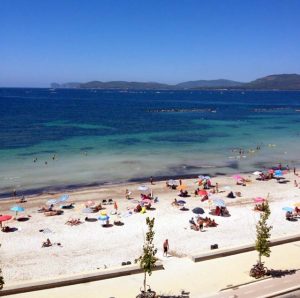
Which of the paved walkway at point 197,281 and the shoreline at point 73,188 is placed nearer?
the paved walkway at point 197,281

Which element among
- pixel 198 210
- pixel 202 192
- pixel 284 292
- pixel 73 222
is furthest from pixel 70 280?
pixel 202 192

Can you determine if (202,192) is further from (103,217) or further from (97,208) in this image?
(103,217)

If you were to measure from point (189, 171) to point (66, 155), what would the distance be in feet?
55.0

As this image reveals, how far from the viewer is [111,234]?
26266 millimetres

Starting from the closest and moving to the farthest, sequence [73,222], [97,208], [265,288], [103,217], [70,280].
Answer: [265,288], [70,280], [103,217], [73,222], [97,208]

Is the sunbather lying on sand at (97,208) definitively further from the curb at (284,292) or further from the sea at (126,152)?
the curb at (284,292)

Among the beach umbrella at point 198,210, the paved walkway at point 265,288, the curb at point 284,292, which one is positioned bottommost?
the beach umbrella at point 198,210

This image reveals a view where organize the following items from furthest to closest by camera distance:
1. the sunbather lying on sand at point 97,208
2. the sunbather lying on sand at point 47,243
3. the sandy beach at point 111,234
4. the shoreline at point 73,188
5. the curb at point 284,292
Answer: the shoreline at point 73,188 → the sunbather lying on sand at point 97,208 → the sunbather lying on sand at point 47,243 → the sandy beach at point 111,234 → the curb at point 284,292

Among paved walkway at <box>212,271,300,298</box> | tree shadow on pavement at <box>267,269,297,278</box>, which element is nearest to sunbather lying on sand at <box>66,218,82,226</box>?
tree shadow on pavement at <box>267,269,297,278</box>

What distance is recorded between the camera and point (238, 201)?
34094 mm

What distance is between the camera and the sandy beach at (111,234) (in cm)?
2171

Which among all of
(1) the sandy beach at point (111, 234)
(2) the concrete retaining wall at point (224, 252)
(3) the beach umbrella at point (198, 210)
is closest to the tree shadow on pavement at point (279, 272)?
(2) the concrete retaining wall at point (224, 252)

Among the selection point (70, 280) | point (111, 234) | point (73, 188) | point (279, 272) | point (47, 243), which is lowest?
point (73, 188)

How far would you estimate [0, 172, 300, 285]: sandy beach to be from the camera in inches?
855
